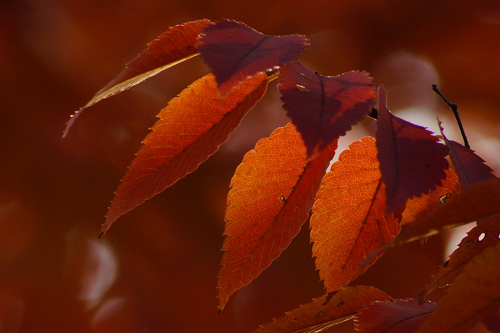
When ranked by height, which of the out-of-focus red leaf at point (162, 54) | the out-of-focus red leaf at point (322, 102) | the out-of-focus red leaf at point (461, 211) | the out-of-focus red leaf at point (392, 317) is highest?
the out-of-focus red leaf at point (162, 54)

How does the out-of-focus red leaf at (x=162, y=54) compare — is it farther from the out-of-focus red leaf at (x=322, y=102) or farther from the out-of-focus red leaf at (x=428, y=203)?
the out-of-focus red leaf at (x=428, y=203)

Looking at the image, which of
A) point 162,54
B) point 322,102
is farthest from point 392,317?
point 162,54

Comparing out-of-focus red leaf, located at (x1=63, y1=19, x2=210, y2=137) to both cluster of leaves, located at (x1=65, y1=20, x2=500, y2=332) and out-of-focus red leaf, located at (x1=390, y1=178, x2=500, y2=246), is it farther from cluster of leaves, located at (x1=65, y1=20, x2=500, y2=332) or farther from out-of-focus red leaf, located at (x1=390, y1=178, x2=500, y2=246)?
out-of-focus red leaf, located at (x1=390, y1=178, x2=500, y2=246)

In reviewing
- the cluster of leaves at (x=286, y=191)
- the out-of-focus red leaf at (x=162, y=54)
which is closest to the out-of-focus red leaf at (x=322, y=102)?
the cluster of leaves at (x=286, y=191)

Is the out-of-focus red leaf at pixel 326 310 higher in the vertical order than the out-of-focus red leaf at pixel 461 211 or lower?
lower

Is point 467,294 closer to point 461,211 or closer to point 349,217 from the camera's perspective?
point 461,211

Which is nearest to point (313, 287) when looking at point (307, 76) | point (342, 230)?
point (342, 230)

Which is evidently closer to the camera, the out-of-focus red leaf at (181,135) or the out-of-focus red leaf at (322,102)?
the out-of-focus red leaf at (322,102)
